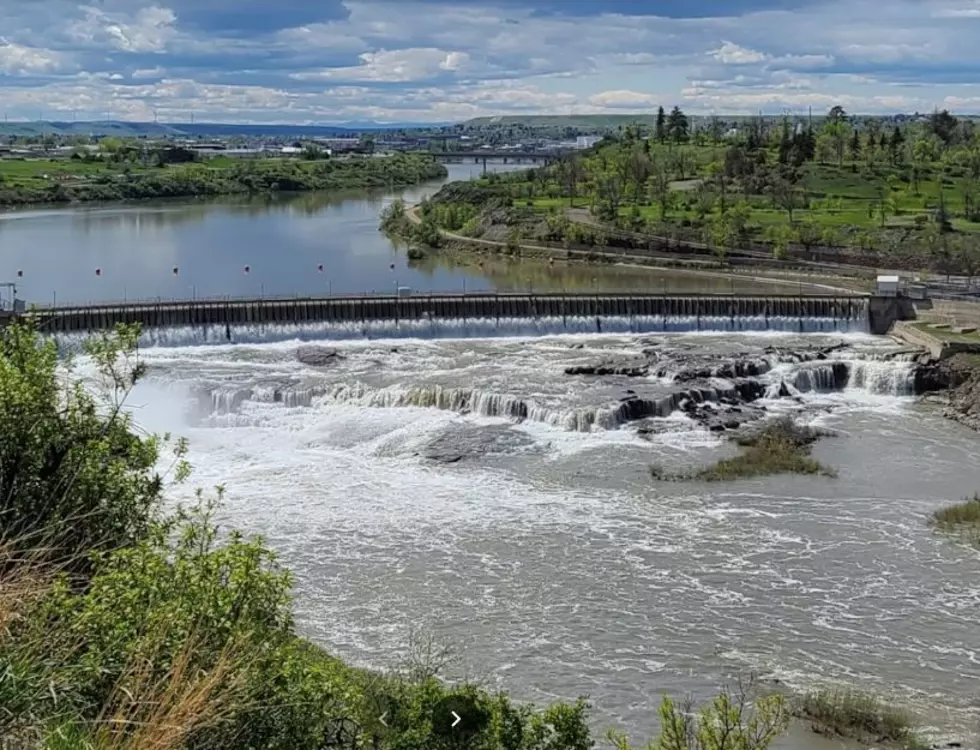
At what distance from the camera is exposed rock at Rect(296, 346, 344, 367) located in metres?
38.9

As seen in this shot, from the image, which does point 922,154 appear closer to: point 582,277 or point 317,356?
point 582,277

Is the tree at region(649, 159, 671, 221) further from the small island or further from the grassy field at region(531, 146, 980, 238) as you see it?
the small island

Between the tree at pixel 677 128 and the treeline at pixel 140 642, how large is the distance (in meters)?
116

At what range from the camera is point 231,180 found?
124875 mm

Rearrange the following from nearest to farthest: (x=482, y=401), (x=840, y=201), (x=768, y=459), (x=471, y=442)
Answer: (x=768, y=459) → (x=471, y=442) → (x=482, y=401) → (x=840, y=201)

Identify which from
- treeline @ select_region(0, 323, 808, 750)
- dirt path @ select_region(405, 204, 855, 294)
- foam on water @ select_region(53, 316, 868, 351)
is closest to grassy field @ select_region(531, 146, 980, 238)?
dirt path @ select_region(405, 204, 855, 294)

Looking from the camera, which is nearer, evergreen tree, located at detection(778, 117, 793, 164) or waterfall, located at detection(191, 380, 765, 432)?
waterfall, located at detection(191, 380, 765, 432)

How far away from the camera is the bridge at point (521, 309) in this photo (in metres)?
42.2

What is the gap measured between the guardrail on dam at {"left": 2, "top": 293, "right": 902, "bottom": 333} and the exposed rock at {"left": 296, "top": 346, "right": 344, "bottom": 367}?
296 cm

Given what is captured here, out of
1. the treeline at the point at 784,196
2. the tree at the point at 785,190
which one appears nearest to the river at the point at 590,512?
the treeline at the point at 784,196

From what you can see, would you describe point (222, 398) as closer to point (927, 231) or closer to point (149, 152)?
point (927, 231)

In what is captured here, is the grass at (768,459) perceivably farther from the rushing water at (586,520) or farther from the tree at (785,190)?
the tree at (785,190)

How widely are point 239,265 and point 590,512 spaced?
42249mm

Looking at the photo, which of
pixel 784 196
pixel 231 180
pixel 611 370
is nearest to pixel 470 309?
pixel 611 370
